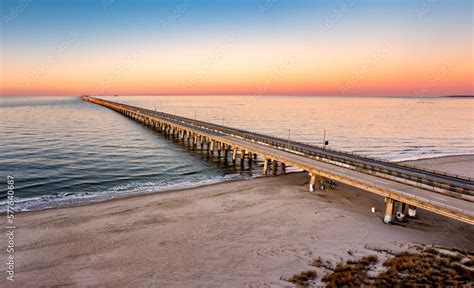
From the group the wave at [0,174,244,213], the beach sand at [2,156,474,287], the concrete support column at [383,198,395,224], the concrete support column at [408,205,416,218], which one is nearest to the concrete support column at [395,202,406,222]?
the beach sand at [2,156,474,287]

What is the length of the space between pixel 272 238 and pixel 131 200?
41.4 feet

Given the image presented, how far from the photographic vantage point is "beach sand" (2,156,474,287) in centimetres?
1359

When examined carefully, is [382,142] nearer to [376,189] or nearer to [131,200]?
[376,189]

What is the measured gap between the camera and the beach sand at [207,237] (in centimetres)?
1359

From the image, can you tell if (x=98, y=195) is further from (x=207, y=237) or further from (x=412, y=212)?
(x=412, y=212)

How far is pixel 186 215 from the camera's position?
20.9 meters

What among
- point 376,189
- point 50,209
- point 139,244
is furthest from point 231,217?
point 50,209

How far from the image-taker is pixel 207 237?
17.4 m

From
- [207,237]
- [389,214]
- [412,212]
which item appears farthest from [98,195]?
[412,212]

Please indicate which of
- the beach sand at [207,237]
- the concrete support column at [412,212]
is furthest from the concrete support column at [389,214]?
the concrete support column at [412,212]

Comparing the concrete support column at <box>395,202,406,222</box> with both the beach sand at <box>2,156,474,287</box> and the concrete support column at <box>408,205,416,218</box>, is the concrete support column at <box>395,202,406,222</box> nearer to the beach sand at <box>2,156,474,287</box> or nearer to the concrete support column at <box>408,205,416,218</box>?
the beach sand at <box>2,156,474,287</box>

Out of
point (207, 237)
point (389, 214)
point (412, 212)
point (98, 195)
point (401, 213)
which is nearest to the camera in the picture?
point (207, 237)

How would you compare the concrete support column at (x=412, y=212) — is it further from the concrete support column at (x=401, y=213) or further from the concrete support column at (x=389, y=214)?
the concrete support column at (x=389, y=214)

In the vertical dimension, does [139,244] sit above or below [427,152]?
below
